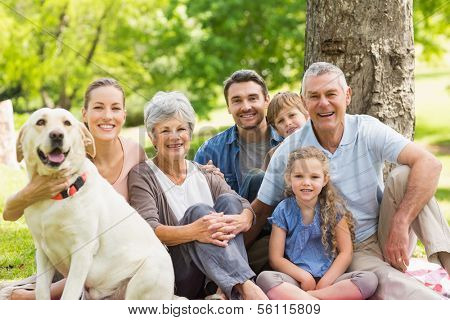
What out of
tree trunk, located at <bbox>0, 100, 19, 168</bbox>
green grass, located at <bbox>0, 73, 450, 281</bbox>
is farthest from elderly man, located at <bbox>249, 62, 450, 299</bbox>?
tree trunk, located at <bbox>0, 100, 19, 168</bbox>

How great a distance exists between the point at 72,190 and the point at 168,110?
0.71 meters

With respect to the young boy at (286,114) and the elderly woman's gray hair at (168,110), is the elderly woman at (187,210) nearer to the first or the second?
the elderly woman's gray hair at (168,110)

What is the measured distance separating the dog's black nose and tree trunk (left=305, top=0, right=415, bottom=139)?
221 centimetres

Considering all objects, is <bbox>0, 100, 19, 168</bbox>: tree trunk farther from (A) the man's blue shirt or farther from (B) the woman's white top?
(B) the woman's white top

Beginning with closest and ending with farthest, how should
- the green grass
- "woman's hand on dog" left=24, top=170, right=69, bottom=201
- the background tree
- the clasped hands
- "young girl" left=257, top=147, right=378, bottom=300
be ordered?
1. "woman's hand on dog" left=24, top=170, right=69, bottom=201
2. the clasped hands
3. "young girl" left=257, top=147, right=378, bottom=300
4. the green grass
5. the background tree

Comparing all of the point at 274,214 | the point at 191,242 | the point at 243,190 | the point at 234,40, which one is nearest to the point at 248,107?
the point at 243,190

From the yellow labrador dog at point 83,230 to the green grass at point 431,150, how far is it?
1622 millimetres

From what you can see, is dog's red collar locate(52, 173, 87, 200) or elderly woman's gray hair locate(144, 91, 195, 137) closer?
dog's red collar locate(52, 173, 87, 200)

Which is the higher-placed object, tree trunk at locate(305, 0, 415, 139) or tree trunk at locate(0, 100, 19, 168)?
tree trunk at locate(305, 0, 415, 139)

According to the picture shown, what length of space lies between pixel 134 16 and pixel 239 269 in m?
11.6

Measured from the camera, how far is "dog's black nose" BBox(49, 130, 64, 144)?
2588 mm

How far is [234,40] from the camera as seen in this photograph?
1216cm

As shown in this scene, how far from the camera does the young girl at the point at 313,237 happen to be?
3.10 m
